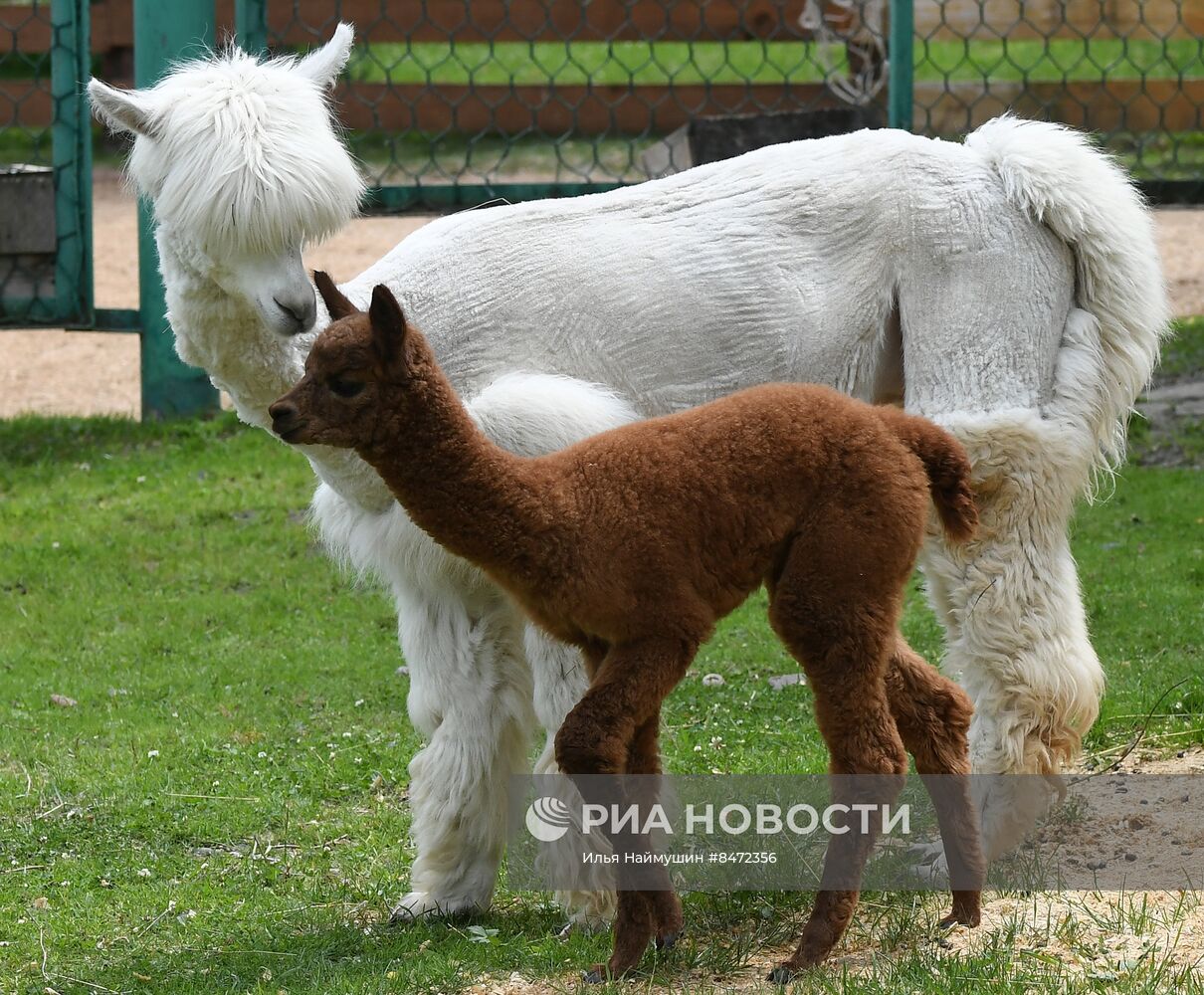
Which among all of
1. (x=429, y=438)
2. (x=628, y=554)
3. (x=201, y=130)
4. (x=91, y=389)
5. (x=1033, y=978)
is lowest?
(x=91, y=389)

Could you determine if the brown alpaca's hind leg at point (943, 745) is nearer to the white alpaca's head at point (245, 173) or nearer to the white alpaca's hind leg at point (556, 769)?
the white alpaca's hind leg at point (556, 769)

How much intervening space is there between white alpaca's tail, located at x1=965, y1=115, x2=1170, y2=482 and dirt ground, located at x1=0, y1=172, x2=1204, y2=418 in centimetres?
592

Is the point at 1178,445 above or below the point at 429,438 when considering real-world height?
below

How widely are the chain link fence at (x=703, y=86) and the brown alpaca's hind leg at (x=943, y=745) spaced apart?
5295 millimetres

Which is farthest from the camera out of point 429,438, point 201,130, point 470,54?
point 470,54

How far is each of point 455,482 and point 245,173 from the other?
107 centimetres

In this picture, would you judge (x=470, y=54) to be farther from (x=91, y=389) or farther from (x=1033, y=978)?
(x=1033, y=978)

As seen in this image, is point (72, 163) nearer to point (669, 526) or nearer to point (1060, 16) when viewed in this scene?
point (669, 526)

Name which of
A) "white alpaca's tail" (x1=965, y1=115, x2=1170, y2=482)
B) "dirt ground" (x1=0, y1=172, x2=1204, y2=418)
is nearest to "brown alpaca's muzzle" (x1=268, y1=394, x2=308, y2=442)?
"white alpaca's tail" (x1=965, y1=115, x2=1170, y2=482)

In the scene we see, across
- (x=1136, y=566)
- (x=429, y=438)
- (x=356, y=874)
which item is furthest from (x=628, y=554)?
(x=1136, y=566)

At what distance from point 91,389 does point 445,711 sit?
26.1ft

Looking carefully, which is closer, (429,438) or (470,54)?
(429,438)

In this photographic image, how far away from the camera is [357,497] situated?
4.24 metres

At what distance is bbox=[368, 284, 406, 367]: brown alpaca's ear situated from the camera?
3125mm
